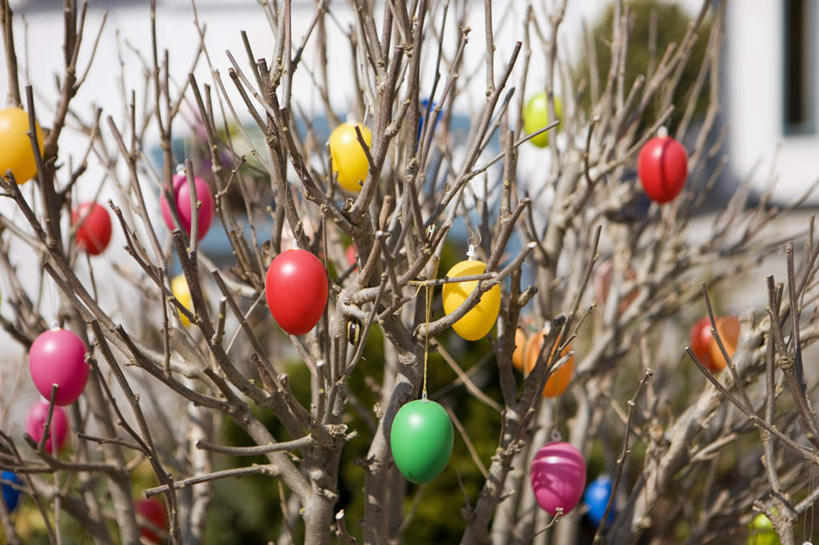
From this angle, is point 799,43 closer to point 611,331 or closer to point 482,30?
point 482,30

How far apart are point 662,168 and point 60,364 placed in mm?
1730

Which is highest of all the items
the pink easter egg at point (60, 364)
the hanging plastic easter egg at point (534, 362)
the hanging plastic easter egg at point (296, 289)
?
the hanging plastic easter egg at point (296, 289)

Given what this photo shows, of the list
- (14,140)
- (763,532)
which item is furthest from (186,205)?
(763,532)

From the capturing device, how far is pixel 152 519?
3045 mm

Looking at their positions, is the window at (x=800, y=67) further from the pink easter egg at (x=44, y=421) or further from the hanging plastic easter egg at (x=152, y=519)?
the pink easter egg at (x=44, y=421)

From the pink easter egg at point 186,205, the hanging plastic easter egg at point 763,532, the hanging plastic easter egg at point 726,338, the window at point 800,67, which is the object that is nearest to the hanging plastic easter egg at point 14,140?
the pink easter egg at point 186,205

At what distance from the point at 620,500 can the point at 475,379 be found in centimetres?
108

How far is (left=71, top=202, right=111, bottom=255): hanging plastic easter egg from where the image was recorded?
8.20 feet

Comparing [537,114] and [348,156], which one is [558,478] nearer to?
[348,156]

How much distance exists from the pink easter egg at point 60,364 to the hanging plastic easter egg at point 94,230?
26.9 inches

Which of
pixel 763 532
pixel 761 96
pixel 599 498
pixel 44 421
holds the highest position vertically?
pixel 761 96

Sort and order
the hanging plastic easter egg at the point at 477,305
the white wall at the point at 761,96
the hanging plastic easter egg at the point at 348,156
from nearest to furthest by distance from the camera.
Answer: the hanging plastic easter egg at the point at 477,305 → the hanging plastic easter egg at the point at 348,156 → the white wall at the point at 761,96

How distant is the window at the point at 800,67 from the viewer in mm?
10430

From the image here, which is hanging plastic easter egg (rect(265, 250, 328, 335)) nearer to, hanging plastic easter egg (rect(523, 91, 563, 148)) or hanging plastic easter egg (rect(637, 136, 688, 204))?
hanging plastic easter egg (rect(637, 136, 688, 204))
